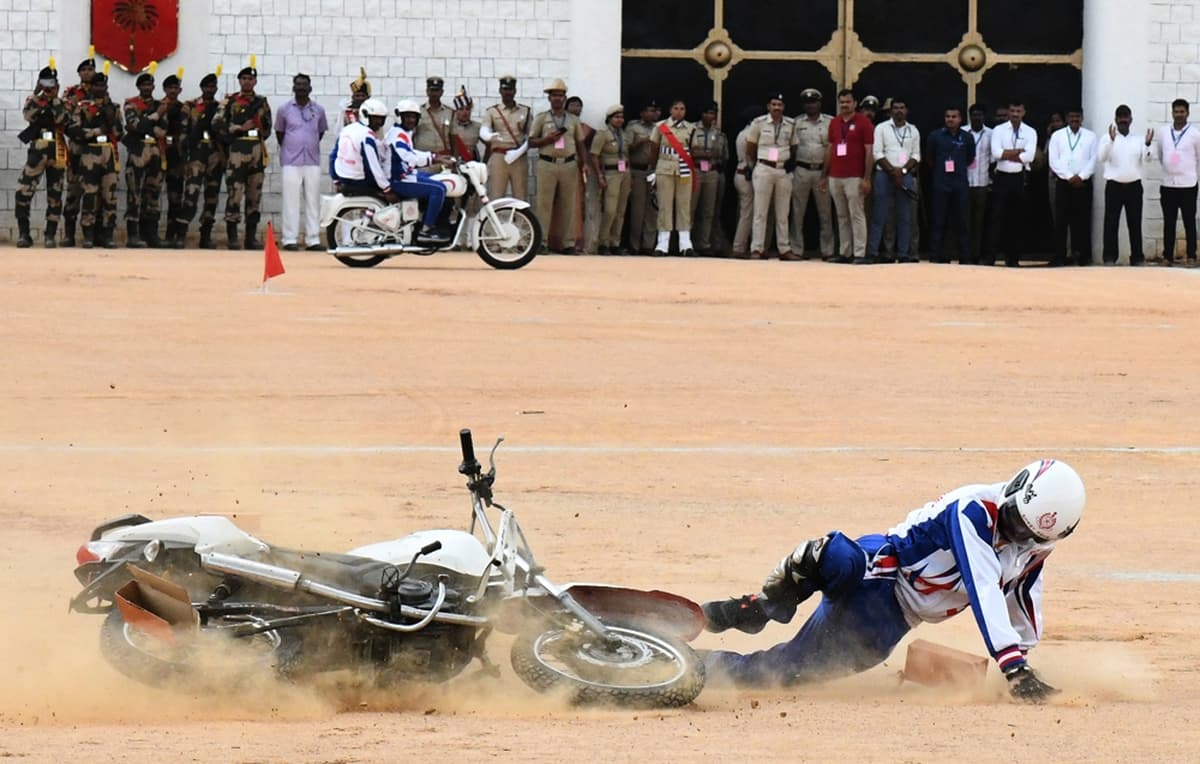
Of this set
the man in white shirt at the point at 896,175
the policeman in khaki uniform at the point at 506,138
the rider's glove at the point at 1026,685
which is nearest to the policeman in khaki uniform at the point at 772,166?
the man in white shirt at the point at 896,175

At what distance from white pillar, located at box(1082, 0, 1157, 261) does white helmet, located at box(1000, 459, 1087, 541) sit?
21818mm

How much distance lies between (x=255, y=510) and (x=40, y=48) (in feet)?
57.4

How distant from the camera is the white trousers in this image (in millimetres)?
27031

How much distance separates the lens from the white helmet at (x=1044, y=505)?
7.78 metres

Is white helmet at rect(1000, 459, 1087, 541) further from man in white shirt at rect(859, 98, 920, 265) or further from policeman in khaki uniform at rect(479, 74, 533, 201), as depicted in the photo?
policeman in khaki uniform at rect(479, 74, 533, 201)

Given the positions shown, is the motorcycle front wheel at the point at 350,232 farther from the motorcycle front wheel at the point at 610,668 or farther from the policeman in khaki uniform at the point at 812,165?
the motorcycle front wheel at the point at 610,668

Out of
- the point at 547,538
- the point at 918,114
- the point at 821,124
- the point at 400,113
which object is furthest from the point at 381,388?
the point at 918,114

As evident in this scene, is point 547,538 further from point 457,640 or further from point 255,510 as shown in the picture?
point 457,640

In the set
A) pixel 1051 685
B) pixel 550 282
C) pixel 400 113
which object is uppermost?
pixel 400 113

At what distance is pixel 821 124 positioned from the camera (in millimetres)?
27219

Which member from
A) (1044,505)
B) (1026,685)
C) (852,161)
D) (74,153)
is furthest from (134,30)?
(1026,685)

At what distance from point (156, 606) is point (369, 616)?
73 cm

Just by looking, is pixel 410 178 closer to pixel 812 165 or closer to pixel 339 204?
pixel 339 204

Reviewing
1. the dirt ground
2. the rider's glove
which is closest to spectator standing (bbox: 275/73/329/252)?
the dirt ground
